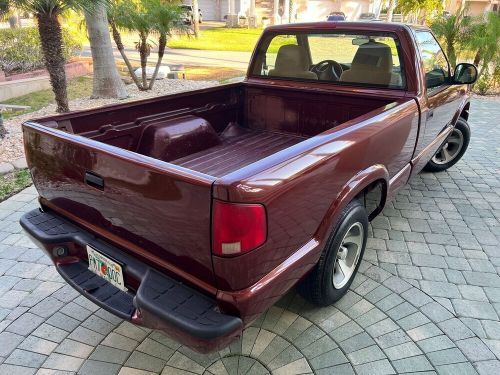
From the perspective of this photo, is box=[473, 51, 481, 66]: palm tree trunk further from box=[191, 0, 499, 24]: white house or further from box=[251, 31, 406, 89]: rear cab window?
box=[191, 0, 499, 24]: white house

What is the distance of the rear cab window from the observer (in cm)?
359

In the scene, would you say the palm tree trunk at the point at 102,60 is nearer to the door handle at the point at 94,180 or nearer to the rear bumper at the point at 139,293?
the rear bumper at the point at 139,293

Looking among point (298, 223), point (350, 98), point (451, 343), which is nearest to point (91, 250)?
point (298, 223)

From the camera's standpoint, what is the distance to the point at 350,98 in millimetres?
3639

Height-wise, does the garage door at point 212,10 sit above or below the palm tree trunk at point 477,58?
above

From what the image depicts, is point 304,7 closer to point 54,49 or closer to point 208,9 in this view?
point 208,9

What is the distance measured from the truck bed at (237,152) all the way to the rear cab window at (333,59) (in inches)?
25.5

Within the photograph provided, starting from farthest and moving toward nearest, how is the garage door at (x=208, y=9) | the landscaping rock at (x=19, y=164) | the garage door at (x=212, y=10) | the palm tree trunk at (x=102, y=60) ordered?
the garage door at (x=208, y=9)
the garage door at (x=212, y=10)
the palm tree trunk at (x=102, y=60)
the landscaping rock at (x=19, y=164)

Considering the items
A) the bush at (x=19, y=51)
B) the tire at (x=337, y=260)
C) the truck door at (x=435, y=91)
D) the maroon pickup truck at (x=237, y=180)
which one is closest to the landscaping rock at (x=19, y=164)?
the maroon pickup truck at (x=237, y=180)

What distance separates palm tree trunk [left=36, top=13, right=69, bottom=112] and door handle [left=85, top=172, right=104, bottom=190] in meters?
5.38

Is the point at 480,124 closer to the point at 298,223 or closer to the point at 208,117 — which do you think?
the point at 208,117

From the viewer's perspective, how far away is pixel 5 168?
518cm

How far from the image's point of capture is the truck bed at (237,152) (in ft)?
11.0

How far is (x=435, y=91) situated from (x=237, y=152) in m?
1.94
